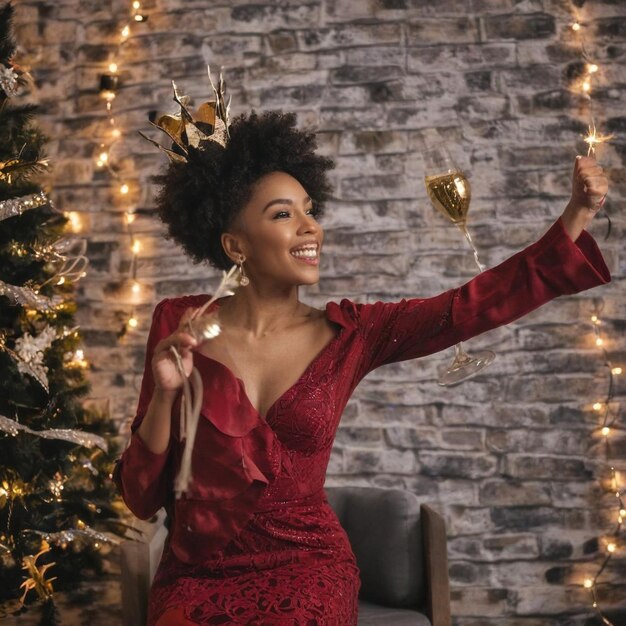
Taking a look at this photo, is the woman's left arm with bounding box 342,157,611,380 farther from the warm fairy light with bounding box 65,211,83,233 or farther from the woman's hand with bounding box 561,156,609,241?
the warm fairy light with bounding box 65,211,83,233

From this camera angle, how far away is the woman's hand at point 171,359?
1.47m

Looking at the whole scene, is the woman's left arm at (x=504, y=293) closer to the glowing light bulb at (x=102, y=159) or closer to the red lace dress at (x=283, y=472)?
the red lace dress at (x=283, y=472)

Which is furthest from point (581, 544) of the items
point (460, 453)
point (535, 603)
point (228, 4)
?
point (228, 4)

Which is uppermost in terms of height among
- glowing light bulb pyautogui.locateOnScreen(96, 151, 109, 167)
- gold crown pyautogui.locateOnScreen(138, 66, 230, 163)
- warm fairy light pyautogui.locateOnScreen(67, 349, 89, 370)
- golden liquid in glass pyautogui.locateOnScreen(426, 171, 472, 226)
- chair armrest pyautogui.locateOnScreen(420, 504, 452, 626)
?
glowing light bulb pyautogui.locateOnScreen(96, 151, 109, 167)

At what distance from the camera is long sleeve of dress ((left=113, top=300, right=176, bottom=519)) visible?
1.87 meters

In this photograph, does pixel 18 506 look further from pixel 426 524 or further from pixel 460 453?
pixel 460 453

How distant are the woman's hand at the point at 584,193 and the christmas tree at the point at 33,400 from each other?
1.51 metres

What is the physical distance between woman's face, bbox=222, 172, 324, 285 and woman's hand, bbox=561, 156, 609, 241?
0.56m

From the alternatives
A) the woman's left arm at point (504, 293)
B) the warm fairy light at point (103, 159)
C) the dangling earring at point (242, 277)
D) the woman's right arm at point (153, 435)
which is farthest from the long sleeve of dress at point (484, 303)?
the warm fairy light at point (103, 159)

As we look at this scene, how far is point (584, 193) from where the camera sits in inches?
66.6

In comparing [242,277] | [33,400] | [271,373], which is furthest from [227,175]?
[33,400]

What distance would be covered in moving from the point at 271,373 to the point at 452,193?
0.58m

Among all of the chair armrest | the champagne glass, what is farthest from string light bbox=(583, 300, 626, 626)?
the champagne glass

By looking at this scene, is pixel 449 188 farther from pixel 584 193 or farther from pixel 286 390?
pixel 286 390
